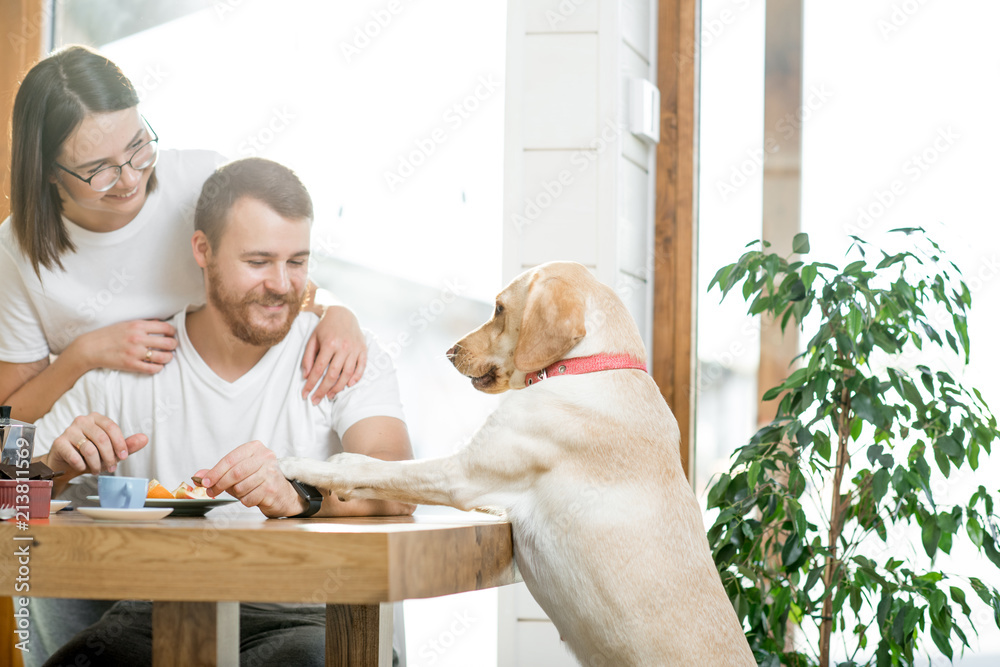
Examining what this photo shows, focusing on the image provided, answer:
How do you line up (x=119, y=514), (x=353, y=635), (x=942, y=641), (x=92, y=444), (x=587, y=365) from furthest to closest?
(x=942, y=641) → (x=92, y=444) → (x=587, y=365) → (x=353, y=635) → (x=119, y=514)

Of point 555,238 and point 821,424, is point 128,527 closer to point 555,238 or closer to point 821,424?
point 555,238

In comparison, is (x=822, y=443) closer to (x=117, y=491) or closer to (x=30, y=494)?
(x=117, y=491)

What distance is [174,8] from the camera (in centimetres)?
224

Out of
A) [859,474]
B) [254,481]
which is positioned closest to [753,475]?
[859,474]

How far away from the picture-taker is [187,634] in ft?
3.78

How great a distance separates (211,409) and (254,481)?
866 mm

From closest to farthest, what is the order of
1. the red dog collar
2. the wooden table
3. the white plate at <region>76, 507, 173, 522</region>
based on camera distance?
the wooden table
the white plate at <region>76, 507, 173, 522</region>
the red dog collar

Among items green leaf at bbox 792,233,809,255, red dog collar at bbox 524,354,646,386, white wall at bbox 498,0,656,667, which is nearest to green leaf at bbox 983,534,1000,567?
green leaf at bbox 792,233,809,255

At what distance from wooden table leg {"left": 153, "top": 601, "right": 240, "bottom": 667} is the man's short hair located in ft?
3.64

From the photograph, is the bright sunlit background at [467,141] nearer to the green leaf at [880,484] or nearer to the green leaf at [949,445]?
the green leaf at [949,445]

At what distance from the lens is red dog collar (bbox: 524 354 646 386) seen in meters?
1.41

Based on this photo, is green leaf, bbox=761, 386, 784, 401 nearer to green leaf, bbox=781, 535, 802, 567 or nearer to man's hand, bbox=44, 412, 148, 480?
green leaf, bbox=781, 535, 802, 567

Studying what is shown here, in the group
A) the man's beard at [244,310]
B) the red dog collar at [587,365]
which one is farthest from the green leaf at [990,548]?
the man's beard at [244,310]

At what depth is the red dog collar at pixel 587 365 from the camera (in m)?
1.41
